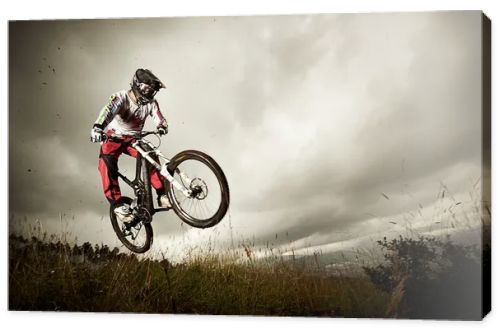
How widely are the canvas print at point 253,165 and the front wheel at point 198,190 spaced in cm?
1

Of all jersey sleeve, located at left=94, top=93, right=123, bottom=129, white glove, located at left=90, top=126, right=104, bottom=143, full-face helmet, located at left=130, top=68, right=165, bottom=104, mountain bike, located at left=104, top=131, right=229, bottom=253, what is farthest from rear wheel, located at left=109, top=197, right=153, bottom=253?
full-face helmet, located at left=130, top=68, right=165, bottom=104

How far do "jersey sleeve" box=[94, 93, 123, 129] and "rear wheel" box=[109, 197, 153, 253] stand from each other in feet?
1.94

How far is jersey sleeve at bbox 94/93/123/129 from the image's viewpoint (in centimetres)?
790

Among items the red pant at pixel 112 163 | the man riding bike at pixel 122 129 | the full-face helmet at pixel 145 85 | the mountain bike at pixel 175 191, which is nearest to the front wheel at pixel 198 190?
the mountain bike at pixel 175 191

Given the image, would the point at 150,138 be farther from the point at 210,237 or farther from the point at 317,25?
the point at 317,25

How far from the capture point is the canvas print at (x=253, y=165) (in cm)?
729

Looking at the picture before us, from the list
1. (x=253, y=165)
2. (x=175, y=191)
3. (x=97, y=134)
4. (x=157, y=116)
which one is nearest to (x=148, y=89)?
(x=157, y=116)

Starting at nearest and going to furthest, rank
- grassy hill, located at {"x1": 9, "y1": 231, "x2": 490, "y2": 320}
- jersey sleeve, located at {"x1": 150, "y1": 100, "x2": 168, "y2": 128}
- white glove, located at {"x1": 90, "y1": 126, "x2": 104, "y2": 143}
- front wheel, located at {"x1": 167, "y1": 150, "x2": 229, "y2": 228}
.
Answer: grassy hill, located at {"x1": 9, "y1": 231, "x2": 490, "y2": 320} < front wheel, located at {"x1": 167, "y1": 150, "x2": 229, "y2": 228} < jersey sleeve, located at {"x1": 150, "y1": 100, "x2": 168, "y2": 128} < white glove, located at {"x1": 90, "y1": 126, "x2": 104, "y2": 143}

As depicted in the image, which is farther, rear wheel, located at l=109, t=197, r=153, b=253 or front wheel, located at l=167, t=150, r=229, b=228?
rear wheel, located at l=109, t=197, r=153, b=253

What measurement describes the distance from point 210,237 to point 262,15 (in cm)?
166

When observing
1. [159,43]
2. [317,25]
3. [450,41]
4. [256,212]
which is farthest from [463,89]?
[159,43]

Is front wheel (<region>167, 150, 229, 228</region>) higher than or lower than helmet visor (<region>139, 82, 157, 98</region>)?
lower

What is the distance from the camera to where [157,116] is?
7832 mm

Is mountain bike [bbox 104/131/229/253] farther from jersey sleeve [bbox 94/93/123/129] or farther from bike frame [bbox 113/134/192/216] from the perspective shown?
jersey sleeve [bbox 94/93/123/129]
